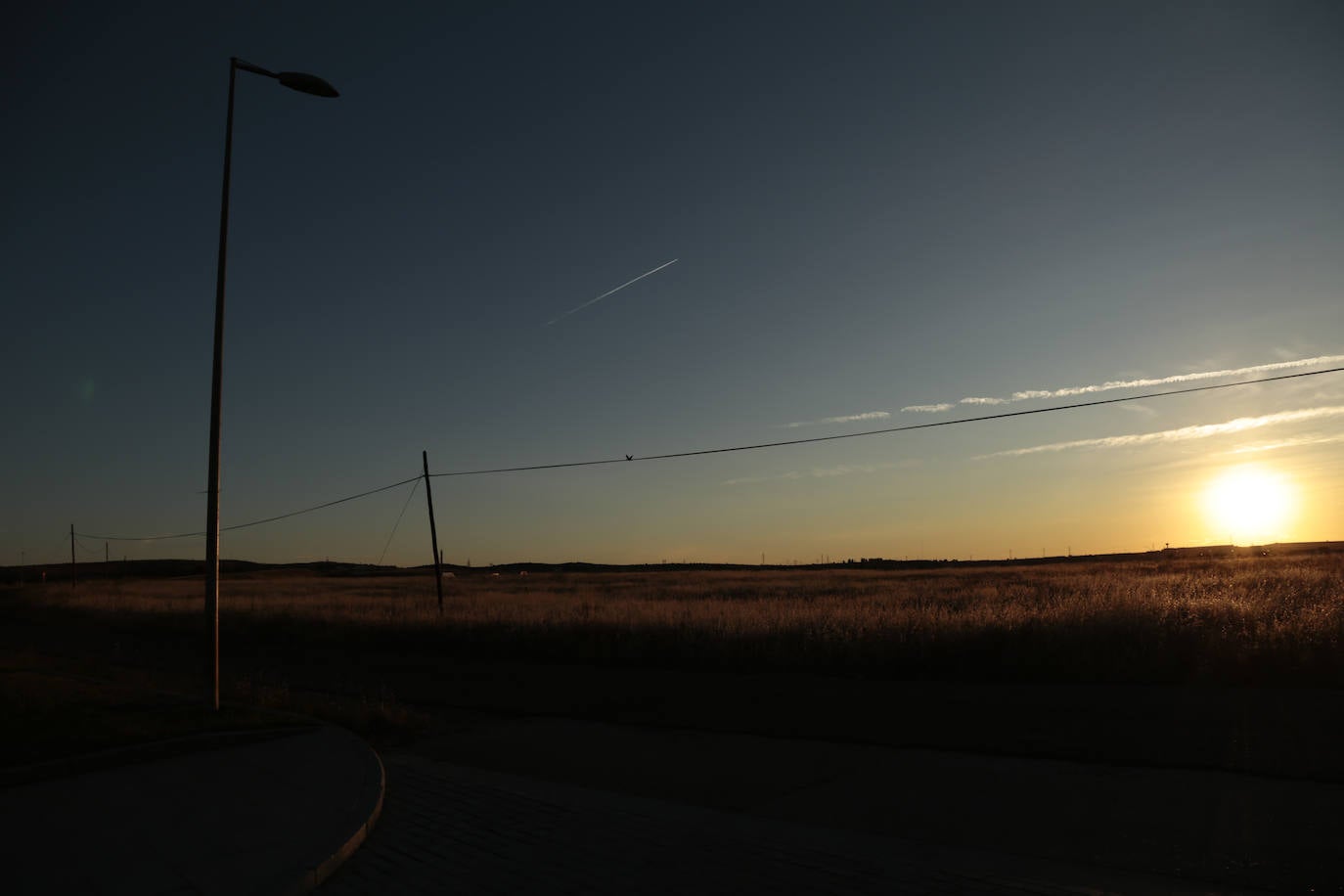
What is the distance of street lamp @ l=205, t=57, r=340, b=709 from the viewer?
11.7 meters

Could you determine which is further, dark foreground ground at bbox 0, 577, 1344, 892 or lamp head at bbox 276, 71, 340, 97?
lamp head at bbox 276, 71, 340, 97

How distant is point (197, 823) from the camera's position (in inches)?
258

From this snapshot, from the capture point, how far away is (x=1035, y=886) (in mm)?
5105

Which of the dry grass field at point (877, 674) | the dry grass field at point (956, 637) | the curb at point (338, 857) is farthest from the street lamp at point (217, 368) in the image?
the dry grass field at point (956, 637)

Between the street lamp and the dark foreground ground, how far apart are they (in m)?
1.16

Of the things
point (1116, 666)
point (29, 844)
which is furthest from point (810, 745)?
point (29, 844)

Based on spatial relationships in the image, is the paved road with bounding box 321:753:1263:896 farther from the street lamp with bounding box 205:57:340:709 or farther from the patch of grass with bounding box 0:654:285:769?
the street lamp with bounding box 205:57:340:709

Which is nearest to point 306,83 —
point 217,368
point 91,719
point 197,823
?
point 217,368

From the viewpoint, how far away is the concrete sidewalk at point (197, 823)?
539 cm

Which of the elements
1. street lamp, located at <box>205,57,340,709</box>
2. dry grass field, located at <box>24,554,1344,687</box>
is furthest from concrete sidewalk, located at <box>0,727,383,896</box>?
dry grass field, located at <box>24,554,1344,687</box>

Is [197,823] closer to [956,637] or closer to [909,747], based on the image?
[909,747]

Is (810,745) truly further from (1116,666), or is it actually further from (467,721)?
(1116,666)

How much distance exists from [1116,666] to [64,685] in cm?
1683

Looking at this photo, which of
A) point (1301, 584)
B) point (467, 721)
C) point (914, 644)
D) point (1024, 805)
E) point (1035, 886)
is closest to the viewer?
point (1035, 886)
